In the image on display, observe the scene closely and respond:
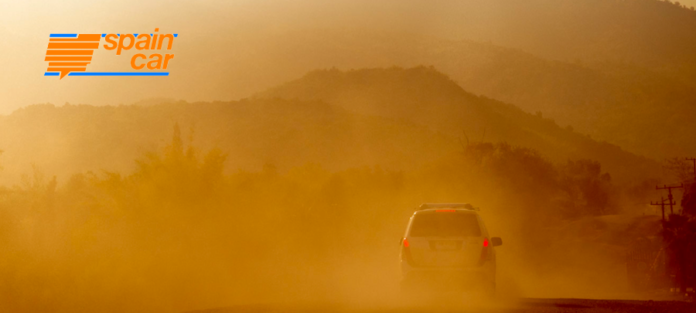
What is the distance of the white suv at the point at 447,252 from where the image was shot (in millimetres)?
15664

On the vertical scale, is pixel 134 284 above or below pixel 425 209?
below

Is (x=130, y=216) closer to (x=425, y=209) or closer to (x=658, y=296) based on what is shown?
(x=425, y=209)

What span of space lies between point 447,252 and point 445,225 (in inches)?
22.9

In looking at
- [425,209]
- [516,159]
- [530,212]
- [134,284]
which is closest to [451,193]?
[530,212]

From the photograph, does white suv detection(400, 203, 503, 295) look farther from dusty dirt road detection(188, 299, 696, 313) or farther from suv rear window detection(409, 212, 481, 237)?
dusty dirt road detection(188, 299, 696, 313)

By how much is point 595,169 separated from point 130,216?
144297 millimetres

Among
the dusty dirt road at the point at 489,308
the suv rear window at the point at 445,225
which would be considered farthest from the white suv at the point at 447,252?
the dusty dirt road at the point at 489,308

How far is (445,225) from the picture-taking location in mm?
15906

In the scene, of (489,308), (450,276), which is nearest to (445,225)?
(450,276)

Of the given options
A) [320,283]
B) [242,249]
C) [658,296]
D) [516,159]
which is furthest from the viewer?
[516,159]

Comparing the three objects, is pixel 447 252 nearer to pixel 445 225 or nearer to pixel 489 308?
pixel 445 225

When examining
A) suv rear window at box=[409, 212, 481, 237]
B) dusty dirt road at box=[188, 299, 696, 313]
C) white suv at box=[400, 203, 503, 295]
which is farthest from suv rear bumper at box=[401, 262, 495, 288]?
suv rear window at box=[409, 212, 481, 237]

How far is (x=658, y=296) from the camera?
223 feet

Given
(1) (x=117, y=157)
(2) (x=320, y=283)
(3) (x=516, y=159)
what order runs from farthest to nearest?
(1) (x=117, y=157)
(3) (x=516, y=159)
(2) (x=320, y=283)
